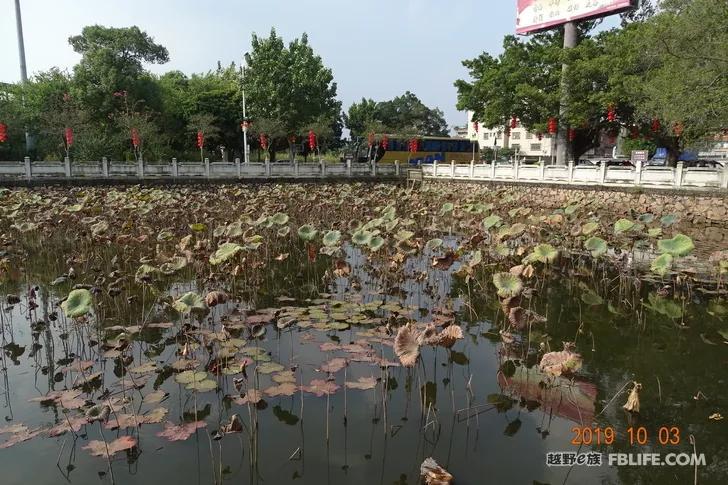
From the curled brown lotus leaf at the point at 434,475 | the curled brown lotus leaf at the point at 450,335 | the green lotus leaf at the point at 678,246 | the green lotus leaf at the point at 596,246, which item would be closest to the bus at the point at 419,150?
the green lotus leaf at the point at 596,246

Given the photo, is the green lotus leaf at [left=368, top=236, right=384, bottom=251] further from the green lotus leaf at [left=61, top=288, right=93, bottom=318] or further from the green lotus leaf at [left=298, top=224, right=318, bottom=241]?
the green lotus leaf at [left=61, top=288, right=93, bottom=318]

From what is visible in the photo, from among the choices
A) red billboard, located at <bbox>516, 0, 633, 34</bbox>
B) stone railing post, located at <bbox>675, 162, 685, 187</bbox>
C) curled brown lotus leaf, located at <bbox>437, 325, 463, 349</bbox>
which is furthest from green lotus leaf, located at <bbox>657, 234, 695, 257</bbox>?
red billboard, located at <bbox>516, 0, 633, 34</bbox>

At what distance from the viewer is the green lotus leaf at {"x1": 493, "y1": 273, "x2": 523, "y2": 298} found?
5.62m

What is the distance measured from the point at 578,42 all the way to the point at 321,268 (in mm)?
25465

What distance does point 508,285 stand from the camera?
5730 millimetres

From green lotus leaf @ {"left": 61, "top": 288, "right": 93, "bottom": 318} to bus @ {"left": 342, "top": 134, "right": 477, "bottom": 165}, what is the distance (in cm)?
3390

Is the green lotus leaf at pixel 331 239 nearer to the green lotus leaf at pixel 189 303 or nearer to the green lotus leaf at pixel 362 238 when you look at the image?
the green lotus leaf at pixel 362 238

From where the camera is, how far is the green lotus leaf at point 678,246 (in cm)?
736

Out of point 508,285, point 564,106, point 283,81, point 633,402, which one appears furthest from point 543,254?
point 283,81

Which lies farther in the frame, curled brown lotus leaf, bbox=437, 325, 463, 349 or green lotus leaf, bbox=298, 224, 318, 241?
green lotus leaf, bbox=298, 224, 318, 241

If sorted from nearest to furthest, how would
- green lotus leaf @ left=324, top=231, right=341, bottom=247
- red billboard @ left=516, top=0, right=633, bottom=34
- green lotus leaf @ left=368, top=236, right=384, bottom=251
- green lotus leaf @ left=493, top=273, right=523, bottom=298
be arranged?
green lotus leaf @ left=493, top=273, right=523, bottom=298
green lotus leaf @ left=368, top=236, right=384, bottom=251
green lotus leaf @ left=324, top=231, right=341, bottom=247
red billboard @ left=516, top=0, right=633, bottom=34

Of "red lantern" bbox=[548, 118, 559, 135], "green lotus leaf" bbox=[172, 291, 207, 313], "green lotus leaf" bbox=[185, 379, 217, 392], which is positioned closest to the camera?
"green lotus leaf" bbox=[185, 379, 217, 392]

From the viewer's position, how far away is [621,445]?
4375 millimetres

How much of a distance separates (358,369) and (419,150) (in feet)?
117
